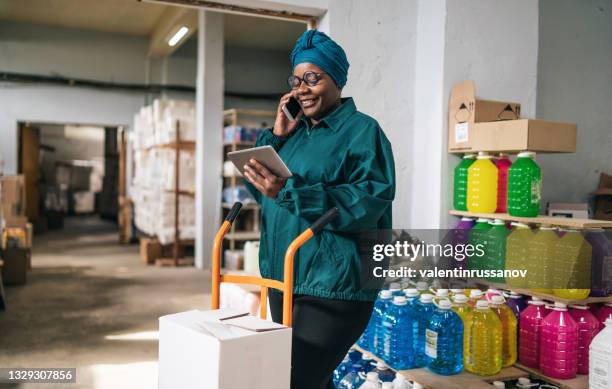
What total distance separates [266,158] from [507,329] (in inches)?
80.6

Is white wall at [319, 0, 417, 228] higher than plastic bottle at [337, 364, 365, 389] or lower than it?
higher

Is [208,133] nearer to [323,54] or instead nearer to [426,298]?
[426,298]

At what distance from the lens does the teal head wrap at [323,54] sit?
1995 mm

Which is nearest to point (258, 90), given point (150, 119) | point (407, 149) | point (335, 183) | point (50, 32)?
point (150, 119)

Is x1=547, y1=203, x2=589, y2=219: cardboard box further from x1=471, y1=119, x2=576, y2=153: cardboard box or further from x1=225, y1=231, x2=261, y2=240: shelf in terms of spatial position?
x1=225, y1=231, x2=261, y2=240: shelf

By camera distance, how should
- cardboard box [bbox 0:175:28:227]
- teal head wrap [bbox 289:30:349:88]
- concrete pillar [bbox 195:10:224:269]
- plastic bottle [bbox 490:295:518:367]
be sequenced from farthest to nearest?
concrete pillar [bbox 195:10:224:269] < cardboard box [bbox 0:175:28:227] < plastic bottle [bbox 490:295:518:367] < teal head wrap [bbox 289:30:349:88]

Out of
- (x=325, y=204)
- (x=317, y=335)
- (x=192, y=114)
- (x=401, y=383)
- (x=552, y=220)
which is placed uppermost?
(x=192, y=114)

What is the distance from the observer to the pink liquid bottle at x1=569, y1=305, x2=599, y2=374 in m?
2.94

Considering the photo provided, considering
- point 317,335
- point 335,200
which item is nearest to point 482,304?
point 317,335

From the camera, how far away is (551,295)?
2.98m

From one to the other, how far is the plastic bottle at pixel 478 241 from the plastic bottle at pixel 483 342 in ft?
2.03

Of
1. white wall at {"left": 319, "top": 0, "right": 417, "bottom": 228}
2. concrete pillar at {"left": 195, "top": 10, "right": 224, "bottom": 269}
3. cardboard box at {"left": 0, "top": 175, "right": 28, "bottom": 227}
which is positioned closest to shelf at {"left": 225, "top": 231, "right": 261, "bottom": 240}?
concrete pillar at {"left": 195, "top": 10, "right": 224, "bottom": 269}

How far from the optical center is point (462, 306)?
10.1ft

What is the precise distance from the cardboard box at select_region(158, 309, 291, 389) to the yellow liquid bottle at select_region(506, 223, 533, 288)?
6.88 ft
